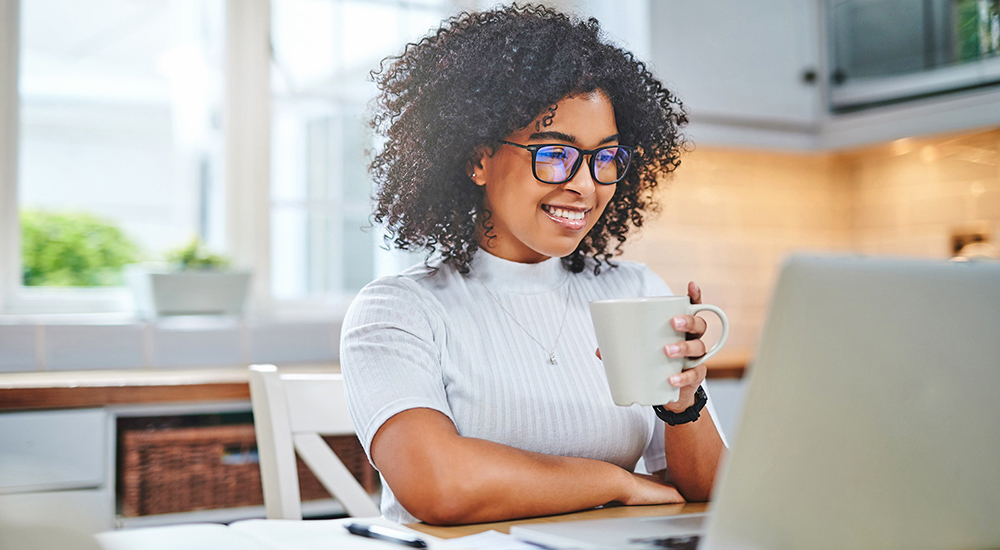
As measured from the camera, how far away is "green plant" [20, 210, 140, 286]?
12.2ft

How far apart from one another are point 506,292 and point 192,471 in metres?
0.97

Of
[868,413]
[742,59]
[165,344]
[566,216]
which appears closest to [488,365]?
[566,216]

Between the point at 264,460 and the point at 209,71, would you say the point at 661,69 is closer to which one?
the point at 209,71

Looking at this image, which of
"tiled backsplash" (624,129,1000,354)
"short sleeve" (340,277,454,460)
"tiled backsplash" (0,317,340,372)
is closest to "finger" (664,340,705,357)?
"short sleeve" (340,277,454,460)

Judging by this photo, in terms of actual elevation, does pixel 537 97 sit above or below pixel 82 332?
above

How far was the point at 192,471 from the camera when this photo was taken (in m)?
1.83

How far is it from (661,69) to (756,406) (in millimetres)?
2069

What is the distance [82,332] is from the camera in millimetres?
2156

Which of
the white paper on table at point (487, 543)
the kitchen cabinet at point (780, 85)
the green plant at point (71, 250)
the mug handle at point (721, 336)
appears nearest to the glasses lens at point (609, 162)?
the mug handle at point (721, 336)

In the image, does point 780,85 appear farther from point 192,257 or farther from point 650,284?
point 192,257

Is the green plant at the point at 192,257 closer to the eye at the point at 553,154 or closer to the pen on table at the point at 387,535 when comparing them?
the eye at the point at 553,154

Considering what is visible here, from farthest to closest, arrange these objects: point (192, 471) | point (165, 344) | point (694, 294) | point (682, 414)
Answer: point (165, 344) → point (192, 471) → point (682, 414) → point (694, 294)

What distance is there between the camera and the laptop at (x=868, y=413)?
56 cm

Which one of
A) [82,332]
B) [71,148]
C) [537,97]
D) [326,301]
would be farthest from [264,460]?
[71,148]
